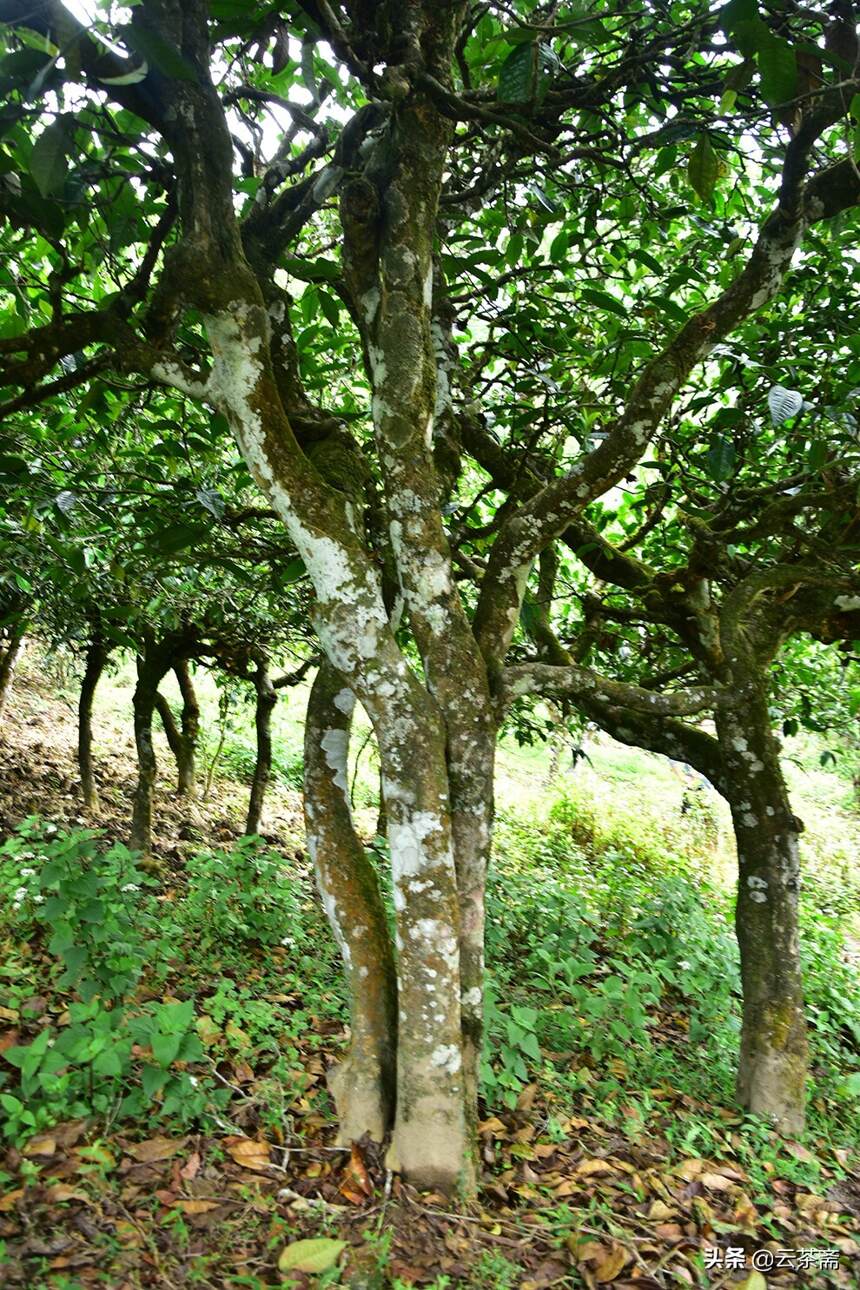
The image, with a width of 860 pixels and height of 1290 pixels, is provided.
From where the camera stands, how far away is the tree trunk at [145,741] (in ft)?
21.7

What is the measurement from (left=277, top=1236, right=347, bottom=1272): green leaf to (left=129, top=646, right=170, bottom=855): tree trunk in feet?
16.0

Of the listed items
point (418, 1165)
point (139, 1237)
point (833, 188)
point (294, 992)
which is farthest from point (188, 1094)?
point (833, 188)

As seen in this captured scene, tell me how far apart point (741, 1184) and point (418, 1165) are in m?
1.32

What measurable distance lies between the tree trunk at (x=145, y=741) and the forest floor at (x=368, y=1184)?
2912mm

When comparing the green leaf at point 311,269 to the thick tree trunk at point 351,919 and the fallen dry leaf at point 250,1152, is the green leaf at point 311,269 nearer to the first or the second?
the thick tree trunk at point 351,919

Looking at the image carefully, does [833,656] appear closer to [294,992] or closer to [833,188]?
[833,188]

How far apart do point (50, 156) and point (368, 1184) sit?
2966 mm

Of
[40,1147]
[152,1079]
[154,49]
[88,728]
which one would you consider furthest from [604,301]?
[88,728]

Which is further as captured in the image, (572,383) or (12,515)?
(12,515)

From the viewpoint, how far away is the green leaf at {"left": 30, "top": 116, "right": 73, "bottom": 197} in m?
1.81

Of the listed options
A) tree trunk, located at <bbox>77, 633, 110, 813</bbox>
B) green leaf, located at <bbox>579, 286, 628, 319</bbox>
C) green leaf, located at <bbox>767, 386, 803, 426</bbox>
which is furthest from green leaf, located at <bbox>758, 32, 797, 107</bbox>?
tree trunk, located at <bbox>77, 633, 110, 813</bbox>

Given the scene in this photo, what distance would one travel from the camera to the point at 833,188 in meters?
2.62

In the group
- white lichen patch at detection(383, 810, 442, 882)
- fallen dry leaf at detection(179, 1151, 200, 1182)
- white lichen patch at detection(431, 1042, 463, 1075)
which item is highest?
white lichen patch at detection(383, 810, 442, 882)

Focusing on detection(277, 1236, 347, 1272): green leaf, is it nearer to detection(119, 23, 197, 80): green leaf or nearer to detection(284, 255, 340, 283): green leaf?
detection(119, 23, 197, 80): green leaf
